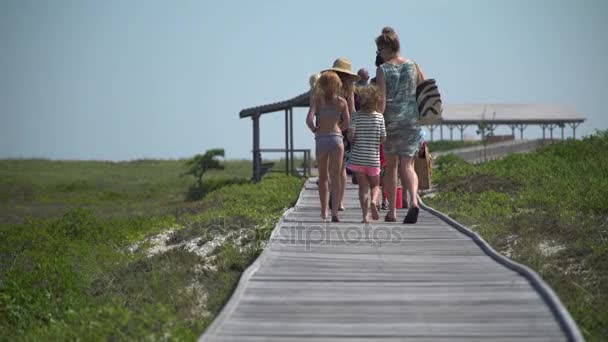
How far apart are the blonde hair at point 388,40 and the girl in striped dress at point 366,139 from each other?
1.50ft

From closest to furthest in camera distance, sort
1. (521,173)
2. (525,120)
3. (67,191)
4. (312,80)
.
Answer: (312,80), (521,173), (67,191), (525,120)

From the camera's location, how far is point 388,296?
642 centimetres

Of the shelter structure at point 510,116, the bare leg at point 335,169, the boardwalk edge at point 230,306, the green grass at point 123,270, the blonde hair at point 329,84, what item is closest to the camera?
the boardwalk edge at point 230,306

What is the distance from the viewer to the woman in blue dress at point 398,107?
9711 mm

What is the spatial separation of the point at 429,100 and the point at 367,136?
78cm

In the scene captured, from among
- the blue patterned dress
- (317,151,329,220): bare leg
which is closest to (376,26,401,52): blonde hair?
the blue patterned dress

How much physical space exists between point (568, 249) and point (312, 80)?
3.30m

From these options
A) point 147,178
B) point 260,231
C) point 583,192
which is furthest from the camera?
point 147,178

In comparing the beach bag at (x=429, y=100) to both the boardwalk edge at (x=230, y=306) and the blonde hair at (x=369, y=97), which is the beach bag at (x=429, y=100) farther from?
the boardwalk edge at (x=230, y=306)

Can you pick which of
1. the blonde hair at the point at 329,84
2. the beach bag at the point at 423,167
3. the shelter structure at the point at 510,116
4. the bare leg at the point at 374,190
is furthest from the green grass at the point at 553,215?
the shelter structure at the point at 510,116

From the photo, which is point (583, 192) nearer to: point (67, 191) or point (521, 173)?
point (521, 173)

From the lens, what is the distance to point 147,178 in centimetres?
4628

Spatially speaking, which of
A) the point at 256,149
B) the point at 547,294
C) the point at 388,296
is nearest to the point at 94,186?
the point at 256,149

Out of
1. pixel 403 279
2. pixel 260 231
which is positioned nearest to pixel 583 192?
pixel 260 231
